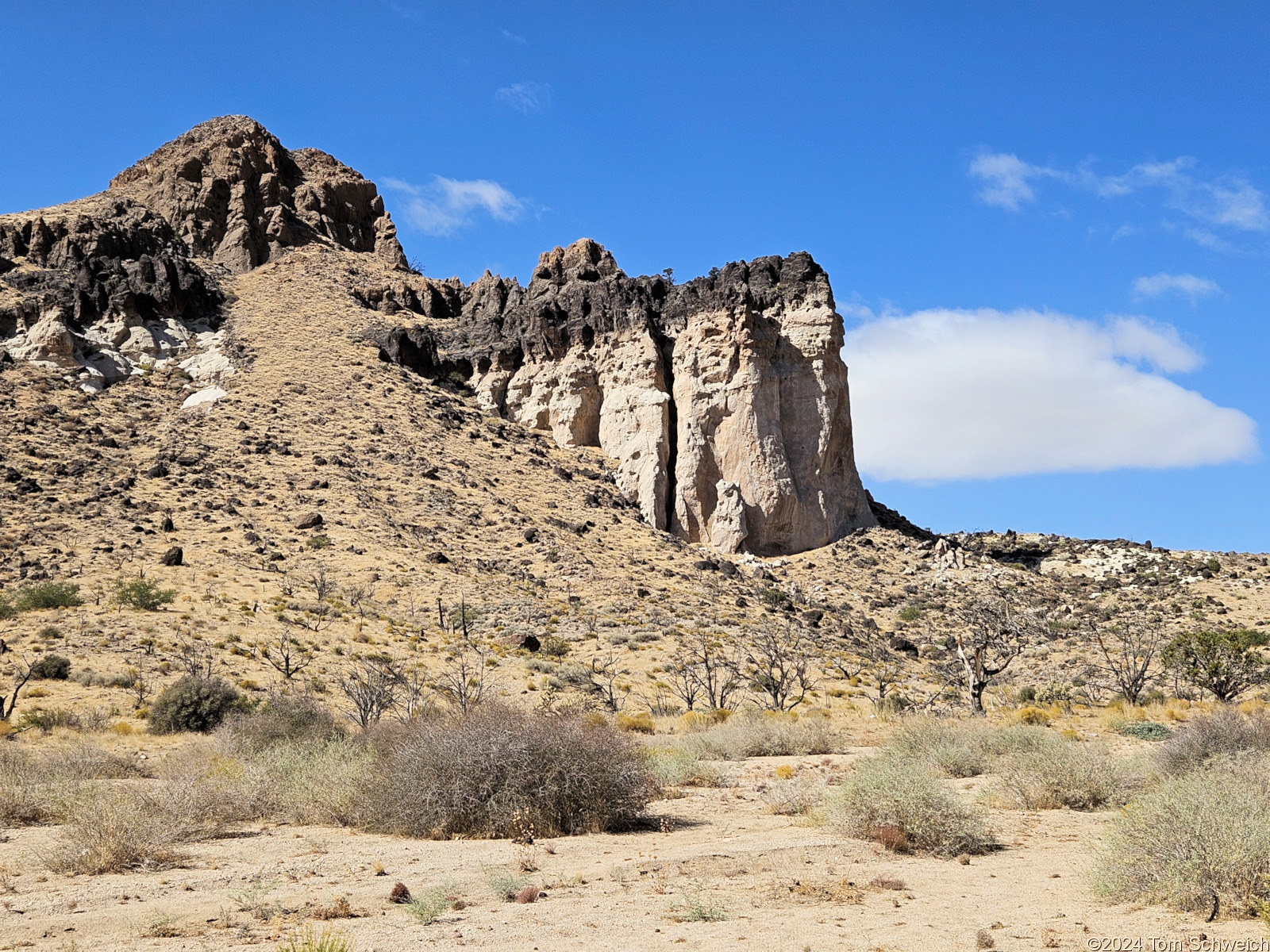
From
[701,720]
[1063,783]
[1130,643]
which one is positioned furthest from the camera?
[1130,643]

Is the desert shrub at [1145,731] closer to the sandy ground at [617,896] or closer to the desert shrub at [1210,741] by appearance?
the desert shrub at [1210,741]

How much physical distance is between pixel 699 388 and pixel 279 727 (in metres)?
39.2

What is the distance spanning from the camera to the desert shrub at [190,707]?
70.5ft

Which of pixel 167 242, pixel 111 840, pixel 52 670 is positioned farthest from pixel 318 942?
pixel 167 242

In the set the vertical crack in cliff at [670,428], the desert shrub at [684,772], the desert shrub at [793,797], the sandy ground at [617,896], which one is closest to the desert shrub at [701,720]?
the desert shrub at [684,772]

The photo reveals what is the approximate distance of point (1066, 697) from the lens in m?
30.9

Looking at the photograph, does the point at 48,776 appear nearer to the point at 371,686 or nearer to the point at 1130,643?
the point at 371,686

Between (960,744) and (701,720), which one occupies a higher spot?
(960,744)

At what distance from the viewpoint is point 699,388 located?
53438 mm

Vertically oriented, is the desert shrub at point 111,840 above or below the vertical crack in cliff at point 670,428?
below

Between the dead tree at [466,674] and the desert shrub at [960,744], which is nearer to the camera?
the desert shrub at [960,744]

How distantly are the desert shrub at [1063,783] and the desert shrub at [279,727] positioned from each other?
37.2 feet

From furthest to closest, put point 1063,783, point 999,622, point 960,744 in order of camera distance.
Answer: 1. point 999,622
2. point 960,744
3. point 1063,783

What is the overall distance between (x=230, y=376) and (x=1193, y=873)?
186 ft
